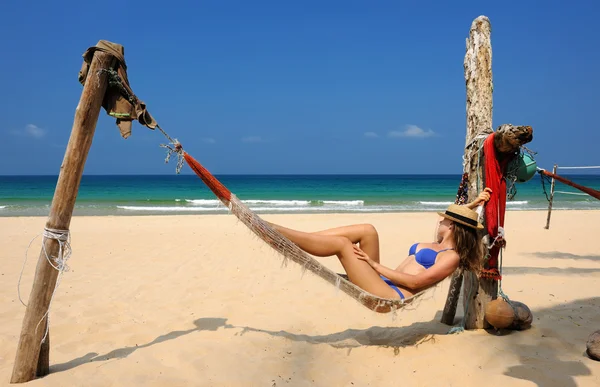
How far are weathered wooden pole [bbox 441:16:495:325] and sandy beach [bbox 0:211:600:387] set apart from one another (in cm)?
113

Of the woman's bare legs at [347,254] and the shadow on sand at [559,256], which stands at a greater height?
the woman's bare legs at [347,254]

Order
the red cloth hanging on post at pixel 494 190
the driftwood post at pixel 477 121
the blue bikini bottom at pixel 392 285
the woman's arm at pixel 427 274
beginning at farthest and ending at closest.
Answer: the driftwood post at pixel 477 121 → the red cloth hanging on post at pixel 494 190 → the blue bikini bottom at pixel 392 285 → the woman's arm at pixel 427 274

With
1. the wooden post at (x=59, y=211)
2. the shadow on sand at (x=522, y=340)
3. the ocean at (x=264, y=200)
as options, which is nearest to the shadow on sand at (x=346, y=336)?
the shadow on sand at (x=522, y=340)

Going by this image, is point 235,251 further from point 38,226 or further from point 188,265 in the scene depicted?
point 38,226

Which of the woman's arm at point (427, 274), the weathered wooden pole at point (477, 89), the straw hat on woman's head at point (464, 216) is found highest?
the weathered wooden pole at point (477, 89)

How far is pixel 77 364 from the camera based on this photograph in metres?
2.71

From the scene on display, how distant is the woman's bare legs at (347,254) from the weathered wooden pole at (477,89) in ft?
3.08

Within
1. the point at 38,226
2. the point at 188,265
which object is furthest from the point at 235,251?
the point at 38,226

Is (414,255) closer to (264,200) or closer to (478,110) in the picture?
(478,110)

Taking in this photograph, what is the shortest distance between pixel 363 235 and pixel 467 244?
25.9 inches

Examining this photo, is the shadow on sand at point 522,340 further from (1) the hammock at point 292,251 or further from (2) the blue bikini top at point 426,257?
(2) the blue bikini top at point 426,257

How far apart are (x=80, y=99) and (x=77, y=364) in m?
1.62

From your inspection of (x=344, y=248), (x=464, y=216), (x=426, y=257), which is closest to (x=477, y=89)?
(x=464, y=216)

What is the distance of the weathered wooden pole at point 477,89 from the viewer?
3.05 metres
